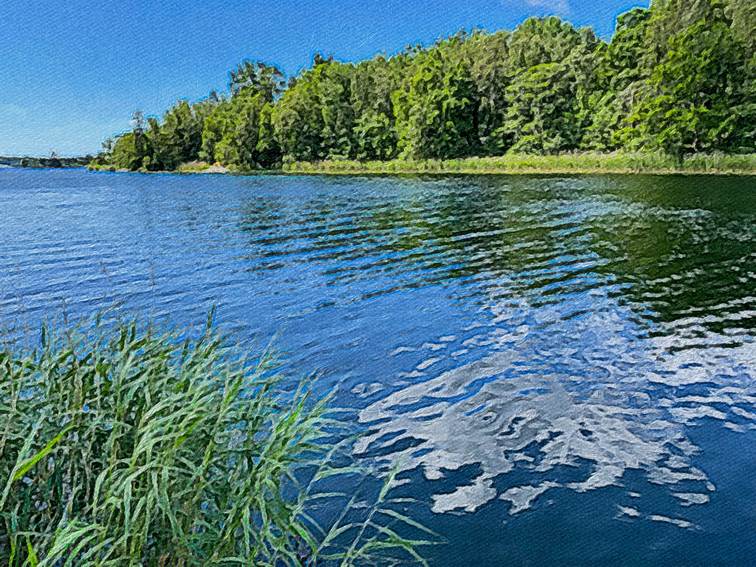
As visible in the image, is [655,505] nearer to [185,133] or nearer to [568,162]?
[568,162]

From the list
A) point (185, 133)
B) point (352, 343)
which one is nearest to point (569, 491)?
point (352, 343)

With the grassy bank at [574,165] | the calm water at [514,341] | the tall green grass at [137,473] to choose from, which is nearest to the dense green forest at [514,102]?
the grassy bank at [574,165]

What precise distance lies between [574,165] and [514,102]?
19.7 m

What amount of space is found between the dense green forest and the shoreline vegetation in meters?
1.99

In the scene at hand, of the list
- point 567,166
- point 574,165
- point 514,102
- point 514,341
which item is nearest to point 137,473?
point 514,341

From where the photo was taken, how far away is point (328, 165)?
80125mm

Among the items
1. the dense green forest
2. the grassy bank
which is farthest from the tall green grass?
Result: the dense green forest

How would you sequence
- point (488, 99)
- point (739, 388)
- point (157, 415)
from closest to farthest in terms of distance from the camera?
1. point (157, 415)
2. point (739, 388)
3. point (488, 99)

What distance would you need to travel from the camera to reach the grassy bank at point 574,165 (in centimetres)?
4450

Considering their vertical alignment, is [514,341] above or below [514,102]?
below

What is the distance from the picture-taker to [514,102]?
71.3 metres

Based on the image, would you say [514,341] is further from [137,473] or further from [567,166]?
[567,166]

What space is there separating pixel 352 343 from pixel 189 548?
21.3 feet

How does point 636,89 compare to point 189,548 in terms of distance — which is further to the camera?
point 636,89
